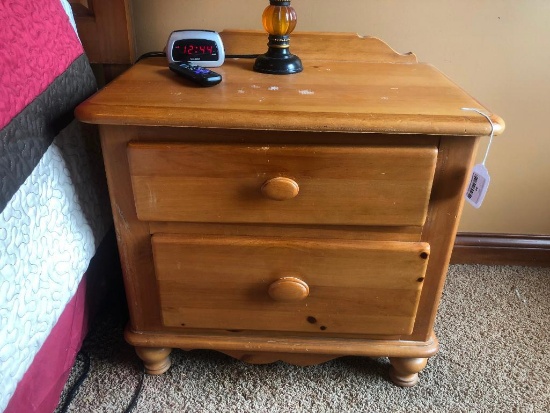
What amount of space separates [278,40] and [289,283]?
422mm

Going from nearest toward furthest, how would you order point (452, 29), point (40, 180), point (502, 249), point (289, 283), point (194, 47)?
1. point (40, 180)
2. point (289, 283)
3. point (194, 47)
4. point (452, 29)
5. point (502, 249)

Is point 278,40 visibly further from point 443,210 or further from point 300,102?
point 443,210

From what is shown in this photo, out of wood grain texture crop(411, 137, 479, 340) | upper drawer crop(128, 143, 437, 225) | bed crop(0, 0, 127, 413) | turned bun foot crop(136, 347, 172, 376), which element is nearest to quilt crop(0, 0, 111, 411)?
bed crop(0, 0, 127, 413)

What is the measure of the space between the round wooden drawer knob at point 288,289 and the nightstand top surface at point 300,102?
0.25m

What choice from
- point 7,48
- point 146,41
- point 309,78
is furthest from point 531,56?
point 7,48

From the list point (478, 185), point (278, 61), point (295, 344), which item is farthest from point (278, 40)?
point (295, 344)

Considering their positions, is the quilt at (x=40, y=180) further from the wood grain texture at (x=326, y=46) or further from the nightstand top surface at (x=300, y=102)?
the wood grain texture at (x=326, y=46)

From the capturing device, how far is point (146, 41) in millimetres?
989

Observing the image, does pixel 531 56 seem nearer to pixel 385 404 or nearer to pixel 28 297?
pixel 385 404

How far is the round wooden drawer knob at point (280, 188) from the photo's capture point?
648mm

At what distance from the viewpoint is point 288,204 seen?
2.23 ft

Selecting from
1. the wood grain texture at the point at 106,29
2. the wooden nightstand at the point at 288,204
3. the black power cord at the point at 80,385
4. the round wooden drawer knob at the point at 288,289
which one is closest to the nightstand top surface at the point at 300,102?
the wooden nightstand at the point at 288,204

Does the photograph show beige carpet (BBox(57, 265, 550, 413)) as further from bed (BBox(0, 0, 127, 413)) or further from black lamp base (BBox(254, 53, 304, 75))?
black lamp base (BBox(254, 53, 304, 75))

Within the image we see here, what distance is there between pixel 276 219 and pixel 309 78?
26cm
